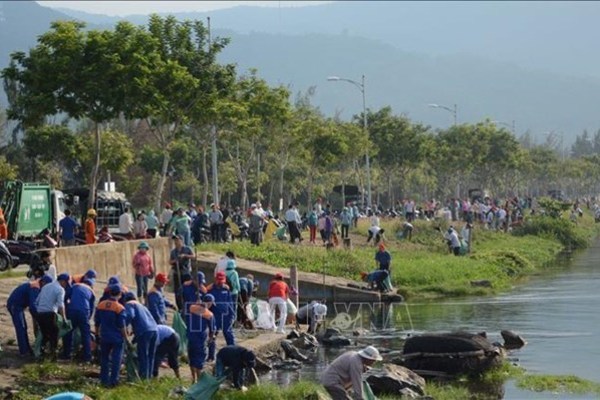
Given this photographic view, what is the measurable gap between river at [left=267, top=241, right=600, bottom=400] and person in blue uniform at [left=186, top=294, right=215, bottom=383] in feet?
8.44

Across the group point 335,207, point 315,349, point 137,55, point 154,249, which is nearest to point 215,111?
point 137,55

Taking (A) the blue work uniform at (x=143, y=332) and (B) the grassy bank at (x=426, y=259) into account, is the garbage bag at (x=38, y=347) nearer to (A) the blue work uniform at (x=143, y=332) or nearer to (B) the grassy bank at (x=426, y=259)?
(A) the blue work uniform at (x=143, y=332)

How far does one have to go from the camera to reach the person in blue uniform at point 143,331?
2081cm

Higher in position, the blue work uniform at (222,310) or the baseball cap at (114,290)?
the baseball cap at (114,290)

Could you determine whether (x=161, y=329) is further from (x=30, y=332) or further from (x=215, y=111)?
(x=215, y=111)

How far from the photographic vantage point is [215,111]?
149 ft

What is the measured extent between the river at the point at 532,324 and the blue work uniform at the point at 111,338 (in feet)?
15.9

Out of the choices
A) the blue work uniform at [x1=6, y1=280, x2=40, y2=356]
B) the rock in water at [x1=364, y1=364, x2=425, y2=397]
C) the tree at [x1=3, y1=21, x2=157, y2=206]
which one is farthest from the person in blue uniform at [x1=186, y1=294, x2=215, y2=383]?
the tree at [x1=3, y1=21, x2=157, y2=206]

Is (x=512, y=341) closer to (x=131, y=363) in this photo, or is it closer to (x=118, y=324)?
(x=131, y=363)

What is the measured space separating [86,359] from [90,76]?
19.3 metres

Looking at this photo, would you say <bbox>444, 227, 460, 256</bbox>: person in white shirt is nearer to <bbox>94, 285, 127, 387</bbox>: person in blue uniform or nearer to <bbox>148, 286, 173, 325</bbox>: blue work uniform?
<bbox>148, 286, 173, 325</bbox>: blue work uniform

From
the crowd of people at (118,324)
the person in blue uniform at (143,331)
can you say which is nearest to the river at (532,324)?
the crowd of people at (118,324)

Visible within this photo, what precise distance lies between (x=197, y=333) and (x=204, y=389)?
296 centimetres

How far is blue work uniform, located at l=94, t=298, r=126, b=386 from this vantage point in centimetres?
2058
